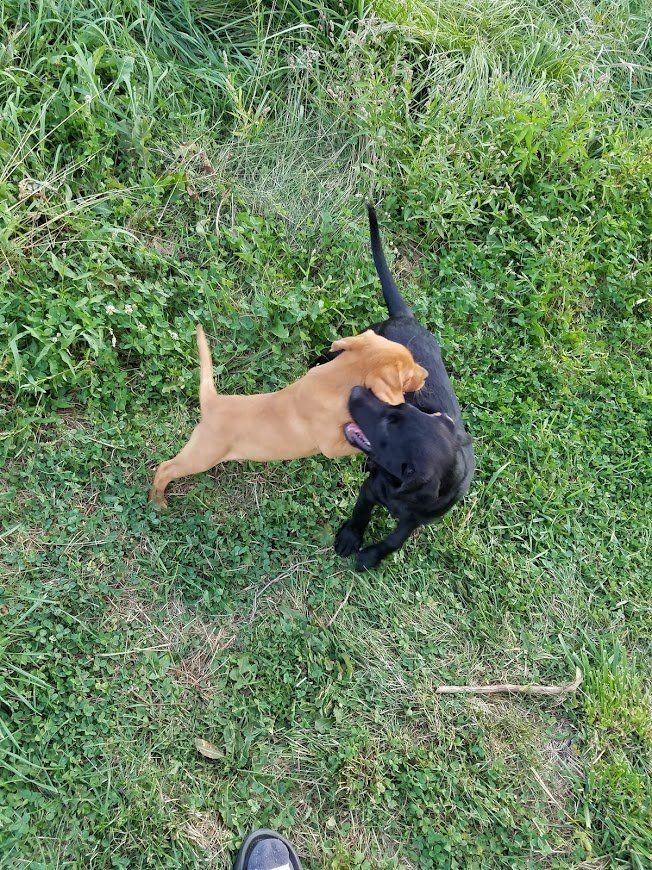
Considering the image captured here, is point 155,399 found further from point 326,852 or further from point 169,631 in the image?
point 326,852

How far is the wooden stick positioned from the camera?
3.34 m

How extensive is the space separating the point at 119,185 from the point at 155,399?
1212 mm

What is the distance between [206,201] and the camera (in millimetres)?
3678

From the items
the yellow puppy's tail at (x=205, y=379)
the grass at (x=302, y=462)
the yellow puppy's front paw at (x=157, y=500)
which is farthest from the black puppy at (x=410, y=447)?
the yellow puppy's front paw at (x=157, y=500)

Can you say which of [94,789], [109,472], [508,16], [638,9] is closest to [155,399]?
[109,472]

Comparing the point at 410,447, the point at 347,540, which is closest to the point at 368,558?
the point at 347,540

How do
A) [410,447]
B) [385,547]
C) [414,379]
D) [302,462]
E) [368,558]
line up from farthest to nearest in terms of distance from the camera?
[302,462] → [368,558] → [385,547] → [414,379] → [410,447]

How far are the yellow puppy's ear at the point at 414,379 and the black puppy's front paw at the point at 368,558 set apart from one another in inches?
38.3

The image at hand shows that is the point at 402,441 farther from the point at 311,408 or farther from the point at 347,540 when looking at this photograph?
the point at 347,540

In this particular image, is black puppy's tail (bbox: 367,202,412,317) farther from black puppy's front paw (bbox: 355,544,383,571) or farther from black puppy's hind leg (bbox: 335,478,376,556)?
black puppy's front paw (bbox: 355,544,383,571)

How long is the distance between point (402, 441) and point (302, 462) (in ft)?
3.52

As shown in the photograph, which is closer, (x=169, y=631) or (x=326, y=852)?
(x=326, y=852)

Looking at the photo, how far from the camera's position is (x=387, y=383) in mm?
2572

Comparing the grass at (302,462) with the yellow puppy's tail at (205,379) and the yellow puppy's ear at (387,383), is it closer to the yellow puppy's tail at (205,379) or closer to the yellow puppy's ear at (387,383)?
the yellow puppy's tail at (205,379)
